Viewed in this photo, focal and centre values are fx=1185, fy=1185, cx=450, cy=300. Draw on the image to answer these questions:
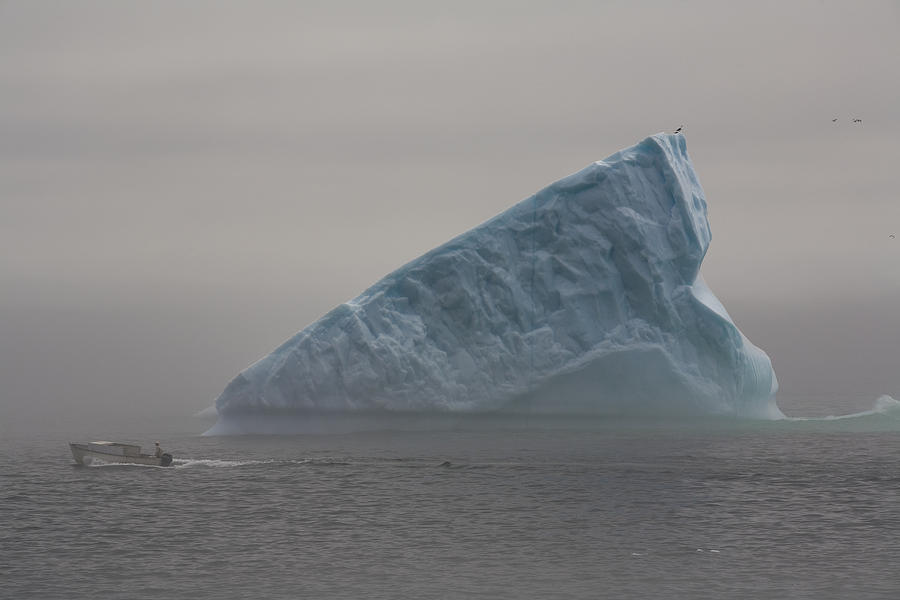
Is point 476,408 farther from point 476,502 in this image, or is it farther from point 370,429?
point 476,502

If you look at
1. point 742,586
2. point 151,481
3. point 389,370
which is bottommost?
point 742,586

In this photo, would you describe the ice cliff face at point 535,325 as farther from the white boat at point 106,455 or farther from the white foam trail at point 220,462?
the white boat at point 106,455

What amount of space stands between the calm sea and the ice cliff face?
84.7 inches

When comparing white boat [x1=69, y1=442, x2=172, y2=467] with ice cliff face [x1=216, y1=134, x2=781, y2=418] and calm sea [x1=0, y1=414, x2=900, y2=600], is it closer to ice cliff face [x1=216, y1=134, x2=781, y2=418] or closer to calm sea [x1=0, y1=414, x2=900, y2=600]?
calm sea [x1=0, y1=414, x2=900, y2=600]

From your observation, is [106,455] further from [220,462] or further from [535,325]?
[535,325]

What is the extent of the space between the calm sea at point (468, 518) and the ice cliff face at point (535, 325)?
2.15 m

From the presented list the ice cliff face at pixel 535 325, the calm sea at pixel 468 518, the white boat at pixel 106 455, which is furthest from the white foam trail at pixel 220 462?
the ice cliff face at pixel 535 325

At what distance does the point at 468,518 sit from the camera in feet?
106

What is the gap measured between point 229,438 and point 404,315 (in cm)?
1068

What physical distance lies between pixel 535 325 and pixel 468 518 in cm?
1390

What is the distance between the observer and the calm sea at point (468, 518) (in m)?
25.3

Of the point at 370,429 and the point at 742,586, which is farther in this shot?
the point at 370,429

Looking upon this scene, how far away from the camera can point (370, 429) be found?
47.0 meters

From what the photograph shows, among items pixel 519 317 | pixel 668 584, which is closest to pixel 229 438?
pixel 519 317
